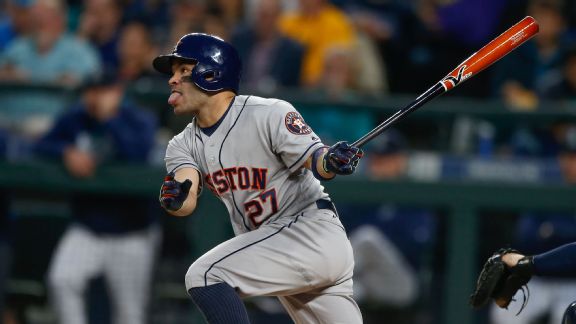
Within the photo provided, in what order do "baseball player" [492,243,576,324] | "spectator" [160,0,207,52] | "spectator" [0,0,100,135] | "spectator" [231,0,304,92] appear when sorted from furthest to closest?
1. "spectator" [160,0,207,52]
2. "spectator" [231,0,304,92]
3. "spectator" [0,0,100,135]
4. "baseball player" [492,243,576,324]

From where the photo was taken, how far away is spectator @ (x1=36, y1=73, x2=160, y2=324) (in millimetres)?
6738

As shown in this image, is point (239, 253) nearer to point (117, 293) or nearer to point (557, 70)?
point (117, 293)

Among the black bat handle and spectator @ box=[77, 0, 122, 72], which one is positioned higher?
spectator @ box=[77, 0, 122, 72]

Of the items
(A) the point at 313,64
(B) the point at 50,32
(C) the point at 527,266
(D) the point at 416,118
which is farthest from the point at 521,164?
Result: (B) the point at 50,32

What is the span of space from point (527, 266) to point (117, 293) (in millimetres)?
3069

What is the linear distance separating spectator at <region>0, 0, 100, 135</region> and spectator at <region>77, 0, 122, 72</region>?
190mm

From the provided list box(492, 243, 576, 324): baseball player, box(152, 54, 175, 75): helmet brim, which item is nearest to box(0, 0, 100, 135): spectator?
box(152, 54, 175, 75): helmet brim

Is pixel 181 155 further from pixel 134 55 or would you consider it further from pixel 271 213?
→ pixel 134 55

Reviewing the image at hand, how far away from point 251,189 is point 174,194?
1.28 ft

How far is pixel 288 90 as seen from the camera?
7.10 meters

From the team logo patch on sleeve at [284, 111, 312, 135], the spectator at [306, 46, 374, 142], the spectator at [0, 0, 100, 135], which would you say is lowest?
the spectator at [306, 46, 374, 142]

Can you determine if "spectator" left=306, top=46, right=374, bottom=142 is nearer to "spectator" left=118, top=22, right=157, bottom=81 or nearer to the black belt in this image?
"spectator" left=118, top=22, right=157, bottom=81

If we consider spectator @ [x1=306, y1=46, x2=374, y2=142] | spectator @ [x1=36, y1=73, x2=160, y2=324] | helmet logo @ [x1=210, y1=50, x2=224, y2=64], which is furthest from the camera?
spectator @ [x1=306, y1=46, x2=374, y2=142]

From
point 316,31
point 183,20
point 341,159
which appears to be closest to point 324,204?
point 341,159
